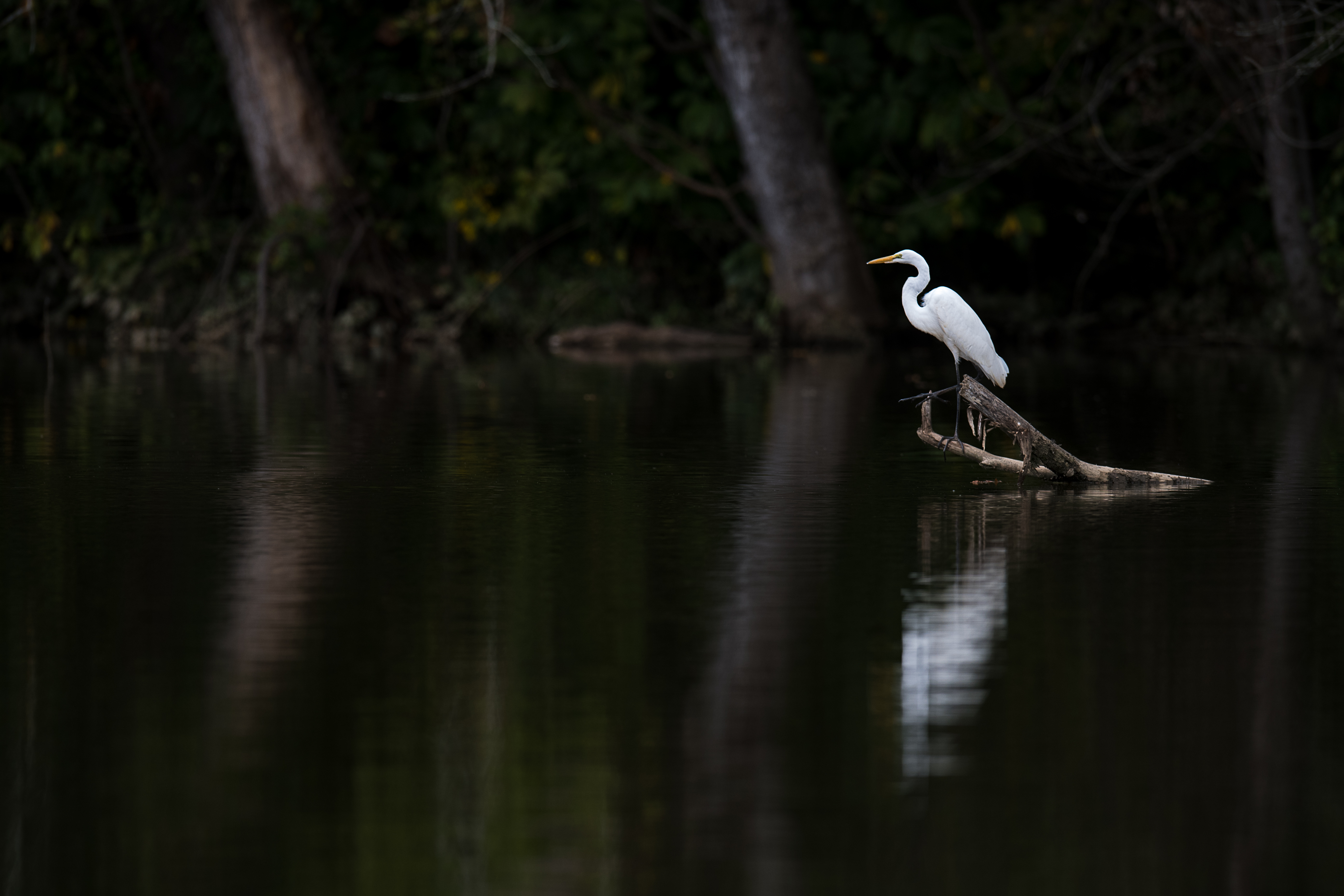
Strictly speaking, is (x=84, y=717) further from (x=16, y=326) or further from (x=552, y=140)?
(x=16, y=326)

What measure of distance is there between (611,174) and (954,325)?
16.3 m

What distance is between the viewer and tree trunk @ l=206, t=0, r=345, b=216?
26.6 meters

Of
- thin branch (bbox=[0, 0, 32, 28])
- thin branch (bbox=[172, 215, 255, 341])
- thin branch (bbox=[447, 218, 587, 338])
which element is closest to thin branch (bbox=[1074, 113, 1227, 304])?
thin branch (bbox=[447, 218, 587, 338])

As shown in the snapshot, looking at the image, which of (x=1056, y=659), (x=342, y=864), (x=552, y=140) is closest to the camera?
(x=342, y=864)

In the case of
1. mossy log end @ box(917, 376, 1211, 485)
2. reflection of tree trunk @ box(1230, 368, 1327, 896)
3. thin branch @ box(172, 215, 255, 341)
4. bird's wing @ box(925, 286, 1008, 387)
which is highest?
thin branch @ box(172, 215, 255, 341)

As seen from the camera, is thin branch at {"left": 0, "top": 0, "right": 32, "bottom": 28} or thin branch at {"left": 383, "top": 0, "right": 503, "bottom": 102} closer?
thin branch at {"left": 383, "top": 0, "right": 503, "bottom": 102}

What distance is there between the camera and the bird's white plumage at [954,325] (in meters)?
11.7

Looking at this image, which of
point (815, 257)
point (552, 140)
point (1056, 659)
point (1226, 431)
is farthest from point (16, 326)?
point (1056, 659)

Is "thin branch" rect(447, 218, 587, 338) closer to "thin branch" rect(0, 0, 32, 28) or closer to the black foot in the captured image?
"thin branch" rect(0, 0, 32, 28)

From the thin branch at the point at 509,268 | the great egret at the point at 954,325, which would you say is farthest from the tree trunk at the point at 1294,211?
the great egret at the point at 954,325

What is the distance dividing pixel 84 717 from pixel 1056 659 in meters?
2.83

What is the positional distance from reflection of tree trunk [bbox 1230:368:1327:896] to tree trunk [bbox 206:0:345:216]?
60.9ft

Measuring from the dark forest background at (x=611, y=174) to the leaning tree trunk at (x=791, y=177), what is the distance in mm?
161

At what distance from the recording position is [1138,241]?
29.6 metres
